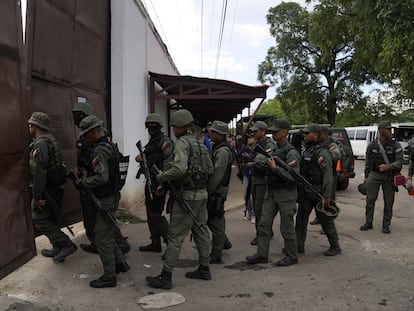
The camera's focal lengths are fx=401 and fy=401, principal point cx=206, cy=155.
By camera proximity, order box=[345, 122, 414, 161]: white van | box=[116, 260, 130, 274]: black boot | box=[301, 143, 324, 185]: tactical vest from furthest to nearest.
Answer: box=[345, 122, 414, 161]: white van → box=[301, 143, 324, 185]: tactical vest → box=[116, 260, 130, 274]: black boot

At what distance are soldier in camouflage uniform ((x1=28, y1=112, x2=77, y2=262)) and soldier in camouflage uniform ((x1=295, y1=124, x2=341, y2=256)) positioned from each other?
2851 mm

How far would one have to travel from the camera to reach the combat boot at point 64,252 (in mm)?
4523

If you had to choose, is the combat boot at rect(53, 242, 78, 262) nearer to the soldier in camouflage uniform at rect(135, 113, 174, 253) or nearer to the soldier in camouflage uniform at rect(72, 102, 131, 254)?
the soldier in camouflage uniform at rect(72, 102, 131, 254)

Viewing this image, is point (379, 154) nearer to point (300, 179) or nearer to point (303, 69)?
point (300, 179)

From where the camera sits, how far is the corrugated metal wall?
3.56 meters

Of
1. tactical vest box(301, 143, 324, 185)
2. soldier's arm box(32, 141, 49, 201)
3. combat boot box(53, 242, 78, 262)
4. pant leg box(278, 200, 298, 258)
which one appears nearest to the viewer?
soldier's arm box(32, 141, 49, 201)

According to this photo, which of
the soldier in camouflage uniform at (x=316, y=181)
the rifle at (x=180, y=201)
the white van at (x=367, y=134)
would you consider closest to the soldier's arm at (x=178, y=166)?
the rifle at (x=180, y=201)

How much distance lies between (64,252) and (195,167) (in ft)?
6.08

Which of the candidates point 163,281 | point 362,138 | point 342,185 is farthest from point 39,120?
point 362,138

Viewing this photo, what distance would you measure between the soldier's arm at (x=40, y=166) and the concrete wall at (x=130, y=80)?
2978 mm

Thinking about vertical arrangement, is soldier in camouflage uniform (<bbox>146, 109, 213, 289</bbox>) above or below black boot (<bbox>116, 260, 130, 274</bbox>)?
above

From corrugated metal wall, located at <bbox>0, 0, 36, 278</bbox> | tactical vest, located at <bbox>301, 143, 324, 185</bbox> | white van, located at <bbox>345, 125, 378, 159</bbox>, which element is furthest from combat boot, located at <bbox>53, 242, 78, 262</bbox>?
white van, located at <bbox>345, 125, 378, 159</bbox>

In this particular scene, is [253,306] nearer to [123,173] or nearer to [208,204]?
[208,204]

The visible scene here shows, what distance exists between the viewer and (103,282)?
3.96 metres
